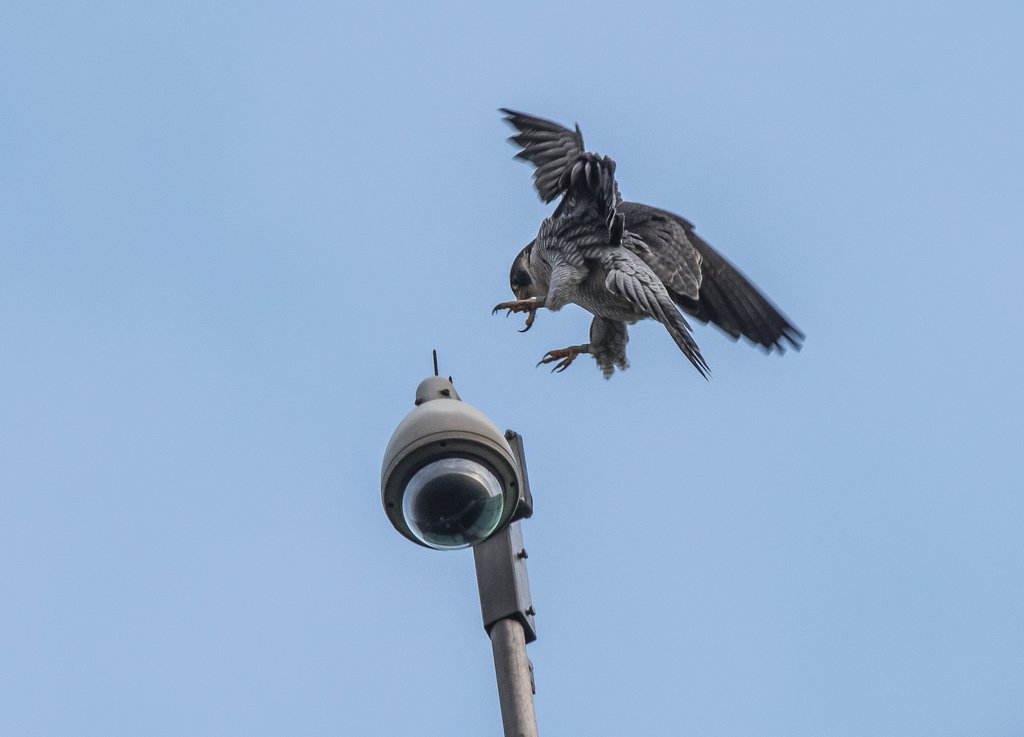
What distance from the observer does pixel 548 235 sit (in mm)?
7195

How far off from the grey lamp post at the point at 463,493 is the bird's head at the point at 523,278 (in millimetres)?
4473

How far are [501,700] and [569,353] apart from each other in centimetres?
425

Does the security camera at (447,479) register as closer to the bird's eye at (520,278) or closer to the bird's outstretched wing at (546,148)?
the bird's outstretched wing at (546,148)

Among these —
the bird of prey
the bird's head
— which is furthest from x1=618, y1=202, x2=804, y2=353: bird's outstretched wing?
the bird's head

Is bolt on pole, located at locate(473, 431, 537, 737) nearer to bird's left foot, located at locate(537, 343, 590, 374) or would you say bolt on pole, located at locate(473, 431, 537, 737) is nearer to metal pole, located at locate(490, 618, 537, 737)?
metal pole, located at locate(490, 618, 537, 737)

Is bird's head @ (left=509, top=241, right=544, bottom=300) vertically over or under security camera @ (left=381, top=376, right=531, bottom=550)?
over

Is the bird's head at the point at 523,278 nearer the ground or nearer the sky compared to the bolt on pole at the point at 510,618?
nearer the sky

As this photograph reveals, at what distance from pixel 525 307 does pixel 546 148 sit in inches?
31.7

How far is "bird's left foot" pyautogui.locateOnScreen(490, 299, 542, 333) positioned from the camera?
689 cm

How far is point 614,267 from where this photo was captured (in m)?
6.70

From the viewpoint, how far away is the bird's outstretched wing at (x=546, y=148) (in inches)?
259

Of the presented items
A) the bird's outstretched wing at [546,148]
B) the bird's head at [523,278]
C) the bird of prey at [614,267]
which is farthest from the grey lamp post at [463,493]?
the bird's head at [523,278]

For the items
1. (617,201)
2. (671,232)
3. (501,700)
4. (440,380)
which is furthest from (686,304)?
(501,700)

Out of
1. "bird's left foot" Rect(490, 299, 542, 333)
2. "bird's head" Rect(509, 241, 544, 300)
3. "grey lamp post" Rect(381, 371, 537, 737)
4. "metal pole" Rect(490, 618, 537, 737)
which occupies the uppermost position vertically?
"bird's head" Rect(509, 241, 544, 300)
